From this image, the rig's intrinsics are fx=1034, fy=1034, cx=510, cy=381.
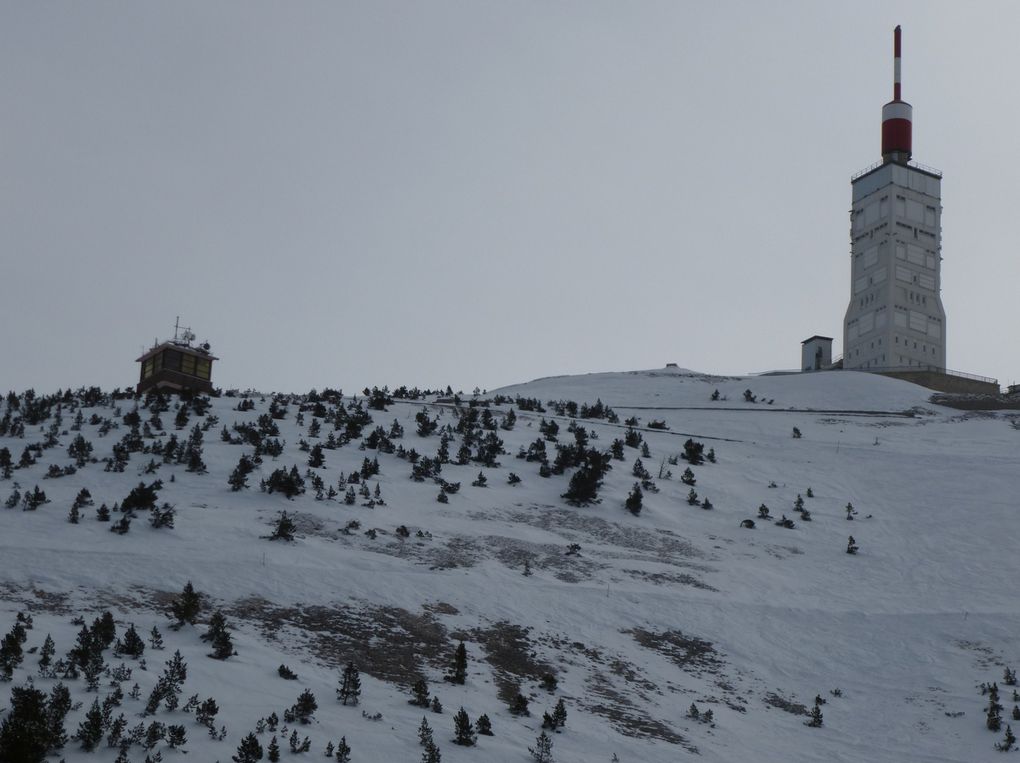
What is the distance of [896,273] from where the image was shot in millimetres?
90875

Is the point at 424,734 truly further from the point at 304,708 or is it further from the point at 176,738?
the point at 176,738

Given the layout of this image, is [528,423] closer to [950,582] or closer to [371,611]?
[950,582]

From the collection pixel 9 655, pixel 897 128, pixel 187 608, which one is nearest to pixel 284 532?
pixel 187 608

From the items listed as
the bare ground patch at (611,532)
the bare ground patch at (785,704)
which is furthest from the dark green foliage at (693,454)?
the bare ground patch at (785,704)

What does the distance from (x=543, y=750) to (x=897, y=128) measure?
95.2 m

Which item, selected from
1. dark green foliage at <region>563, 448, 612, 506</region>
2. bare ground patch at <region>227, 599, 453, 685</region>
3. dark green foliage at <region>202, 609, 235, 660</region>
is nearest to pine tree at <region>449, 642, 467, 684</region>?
bare ground patch at <region>227, 599, 453, 685</region>

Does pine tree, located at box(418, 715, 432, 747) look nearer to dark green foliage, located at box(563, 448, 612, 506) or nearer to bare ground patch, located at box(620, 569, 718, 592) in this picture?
bare ground patch, located at box(620, 569, 718, 592)

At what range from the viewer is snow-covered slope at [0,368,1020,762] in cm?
1507

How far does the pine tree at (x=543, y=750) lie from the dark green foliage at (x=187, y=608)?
19.6 feet

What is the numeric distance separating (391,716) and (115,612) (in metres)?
5.25

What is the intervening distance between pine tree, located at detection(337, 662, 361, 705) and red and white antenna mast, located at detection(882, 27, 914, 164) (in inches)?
3660

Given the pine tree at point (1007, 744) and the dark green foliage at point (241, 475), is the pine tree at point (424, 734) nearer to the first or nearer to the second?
the pine tree at point (1007, 744)

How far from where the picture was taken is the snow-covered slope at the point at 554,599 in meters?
15.1

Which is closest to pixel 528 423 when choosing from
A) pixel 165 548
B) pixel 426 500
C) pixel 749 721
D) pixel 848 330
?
pixel 426 500
